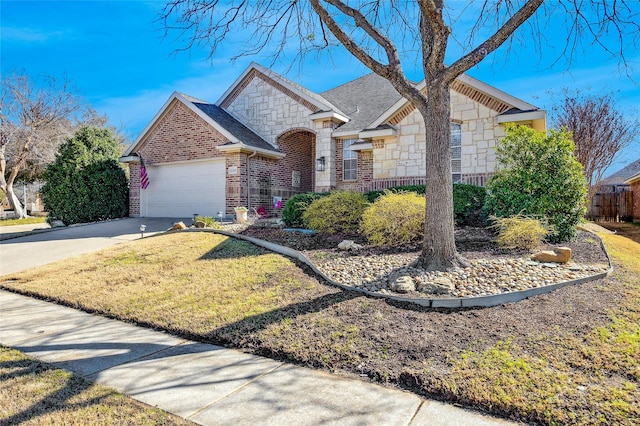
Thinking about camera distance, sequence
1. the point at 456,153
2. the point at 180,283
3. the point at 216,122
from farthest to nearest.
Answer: the point at 216,122 → the point at 456,153 → the point at 180,283

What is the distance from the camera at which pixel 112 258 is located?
8172 millimetres

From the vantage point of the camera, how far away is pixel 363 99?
17.6 metres

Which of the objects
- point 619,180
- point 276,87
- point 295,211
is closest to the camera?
point 295,211

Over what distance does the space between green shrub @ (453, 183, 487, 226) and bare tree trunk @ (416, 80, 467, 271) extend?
398 centimetres

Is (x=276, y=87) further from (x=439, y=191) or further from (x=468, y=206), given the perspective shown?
(x=439, y=191)

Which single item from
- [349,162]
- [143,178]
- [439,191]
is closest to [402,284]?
[439,191]

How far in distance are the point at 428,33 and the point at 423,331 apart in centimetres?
485

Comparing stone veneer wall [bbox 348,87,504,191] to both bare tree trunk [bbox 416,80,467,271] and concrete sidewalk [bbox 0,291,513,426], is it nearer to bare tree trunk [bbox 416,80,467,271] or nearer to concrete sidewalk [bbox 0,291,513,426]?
bare tree trunk [bbox 416,80,467,271]

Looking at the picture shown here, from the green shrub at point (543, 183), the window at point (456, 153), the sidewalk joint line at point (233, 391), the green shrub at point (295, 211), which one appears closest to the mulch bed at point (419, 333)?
the sidewalk joint line at point (233, 391)

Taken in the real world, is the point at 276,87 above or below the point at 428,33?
above

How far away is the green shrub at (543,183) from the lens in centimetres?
761

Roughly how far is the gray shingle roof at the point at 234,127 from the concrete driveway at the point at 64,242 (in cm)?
409

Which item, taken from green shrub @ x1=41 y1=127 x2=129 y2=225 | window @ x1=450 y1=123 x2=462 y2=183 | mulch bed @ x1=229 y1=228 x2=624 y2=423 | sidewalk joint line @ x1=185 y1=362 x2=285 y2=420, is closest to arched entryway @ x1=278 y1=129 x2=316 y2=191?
window @ x1=450 y1=123 x2=462 y2=183

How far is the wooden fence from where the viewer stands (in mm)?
22188
